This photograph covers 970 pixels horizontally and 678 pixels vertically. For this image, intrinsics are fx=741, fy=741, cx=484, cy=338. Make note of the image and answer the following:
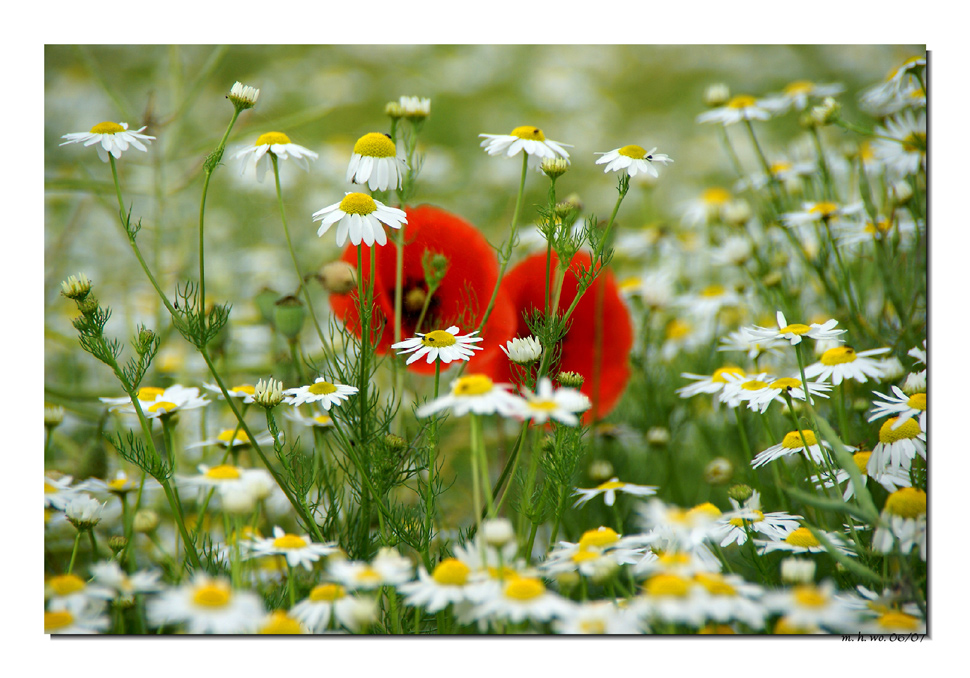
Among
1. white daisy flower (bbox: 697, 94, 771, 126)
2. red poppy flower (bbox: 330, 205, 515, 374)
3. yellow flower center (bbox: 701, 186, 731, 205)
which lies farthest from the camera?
yellow flower center (bbox: 701, 186, 731, 205)

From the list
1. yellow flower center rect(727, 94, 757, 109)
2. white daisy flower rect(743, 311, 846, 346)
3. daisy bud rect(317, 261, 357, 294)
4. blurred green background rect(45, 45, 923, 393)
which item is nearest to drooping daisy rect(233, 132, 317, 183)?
daisy bud rect(317, 261, 357, 294)

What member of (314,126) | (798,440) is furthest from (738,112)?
(314,126)

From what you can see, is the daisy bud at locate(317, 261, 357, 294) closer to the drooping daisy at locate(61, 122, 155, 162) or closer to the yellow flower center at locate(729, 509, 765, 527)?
the drooping daisy at locate(61, 122, 155, 162)

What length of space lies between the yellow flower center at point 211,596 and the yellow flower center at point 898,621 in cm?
52

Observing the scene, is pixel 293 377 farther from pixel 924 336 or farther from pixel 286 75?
pixel 924 336

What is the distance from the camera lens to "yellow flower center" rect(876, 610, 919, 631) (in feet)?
2.06

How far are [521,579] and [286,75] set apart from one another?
785 millimetres

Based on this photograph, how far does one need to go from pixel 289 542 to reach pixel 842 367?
51 centimetres

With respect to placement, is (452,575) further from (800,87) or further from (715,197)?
(715,197)

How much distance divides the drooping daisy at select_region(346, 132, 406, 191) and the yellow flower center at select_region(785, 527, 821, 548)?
1.45 ft

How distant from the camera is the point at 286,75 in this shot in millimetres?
1007

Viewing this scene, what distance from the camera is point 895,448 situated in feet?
2.18

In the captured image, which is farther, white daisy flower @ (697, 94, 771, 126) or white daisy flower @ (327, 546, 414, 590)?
white daisy flower @ (697, 94, 771, 126)

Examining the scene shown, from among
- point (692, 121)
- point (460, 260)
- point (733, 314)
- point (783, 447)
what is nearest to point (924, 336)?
point (783, 447)
